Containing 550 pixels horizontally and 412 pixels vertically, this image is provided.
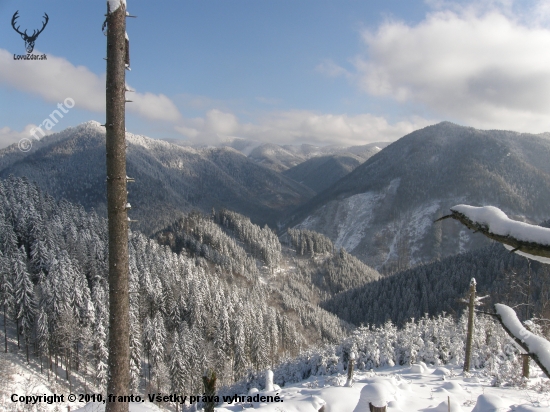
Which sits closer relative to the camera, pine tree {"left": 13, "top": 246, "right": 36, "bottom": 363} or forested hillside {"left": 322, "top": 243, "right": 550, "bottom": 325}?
pine tree {"left": 13, "top": 246, "right": 36, "bottom": 363}

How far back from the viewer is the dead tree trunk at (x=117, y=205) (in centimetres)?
588

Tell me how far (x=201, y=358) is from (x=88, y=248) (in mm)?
33505

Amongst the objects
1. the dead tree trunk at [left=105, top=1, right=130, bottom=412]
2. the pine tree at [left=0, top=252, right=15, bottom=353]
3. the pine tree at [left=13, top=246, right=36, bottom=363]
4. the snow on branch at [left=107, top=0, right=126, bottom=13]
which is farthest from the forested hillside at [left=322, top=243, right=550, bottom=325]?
the snow on branch at [left=107, top=0, right=126, bottom=13]

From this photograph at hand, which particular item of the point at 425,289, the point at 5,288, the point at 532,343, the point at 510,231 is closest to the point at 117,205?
the point at 510,231

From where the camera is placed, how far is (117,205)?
19.9 ft

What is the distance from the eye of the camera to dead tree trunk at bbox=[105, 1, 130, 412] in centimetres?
588

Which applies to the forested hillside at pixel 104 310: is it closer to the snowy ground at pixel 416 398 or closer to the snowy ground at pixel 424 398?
the snowy ground at pixel 416 398

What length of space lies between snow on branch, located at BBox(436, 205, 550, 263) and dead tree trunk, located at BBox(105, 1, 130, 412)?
18.8 ft

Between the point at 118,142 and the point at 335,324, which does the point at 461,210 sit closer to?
the point at 118,142

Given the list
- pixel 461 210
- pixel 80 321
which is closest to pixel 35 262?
pixel 80 321

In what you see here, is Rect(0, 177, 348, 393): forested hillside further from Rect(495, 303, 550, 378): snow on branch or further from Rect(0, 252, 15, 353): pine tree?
Rect(495, 303, 550, 378): snow on branch

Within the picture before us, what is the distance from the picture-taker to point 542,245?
110 inches

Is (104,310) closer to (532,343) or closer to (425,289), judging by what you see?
(532,343)

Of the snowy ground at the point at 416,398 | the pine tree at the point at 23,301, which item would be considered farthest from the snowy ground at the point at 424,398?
the pine tree at the point at 23,301
